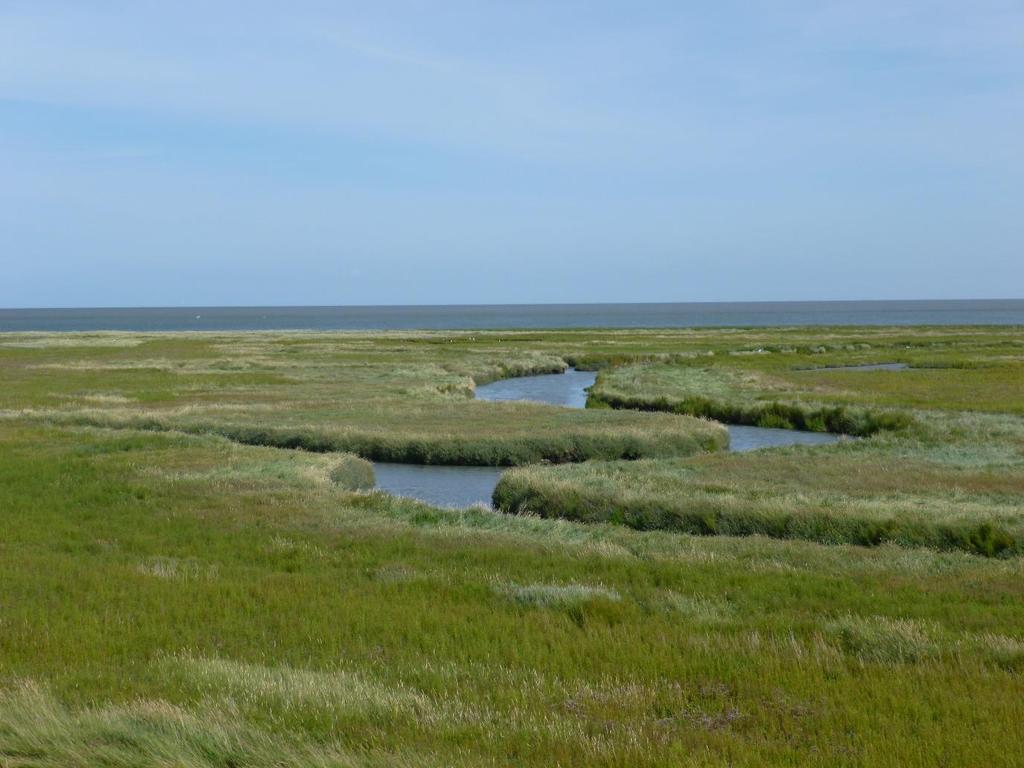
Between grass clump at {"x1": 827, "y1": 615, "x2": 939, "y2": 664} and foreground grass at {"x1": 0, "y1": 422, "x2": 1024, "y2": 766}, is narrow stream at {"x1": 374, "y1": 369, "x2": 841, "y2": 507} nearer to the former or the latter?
foreground grass at {"x1": 0, "y1": 422, "x2": 1024, "y2": 766}

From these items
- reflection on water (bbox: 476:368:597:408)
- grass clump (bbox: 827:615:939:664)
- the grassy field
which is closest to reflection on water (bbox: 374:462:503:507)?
the grassy field

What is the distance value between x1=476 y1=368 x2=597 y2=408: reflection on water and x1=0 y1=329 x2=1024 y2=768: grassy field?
21.0 metres

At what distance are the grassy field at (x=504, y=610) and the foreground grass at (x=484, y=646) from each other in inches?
1.8

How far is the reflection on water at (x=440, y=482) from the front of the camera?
28344 mm

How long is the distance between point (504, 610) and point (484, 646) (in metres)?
1.85

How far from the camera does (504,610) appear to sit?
13188 mm

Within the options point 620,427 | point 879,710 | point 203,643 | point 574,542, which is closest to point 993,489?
point 574,542

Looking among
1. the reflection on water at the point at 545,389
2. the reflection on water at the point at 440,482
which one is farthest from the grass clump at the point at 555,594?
the reflection on water at the point at 545,389

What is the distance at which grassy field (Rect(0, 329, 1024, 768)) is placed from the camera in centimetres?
835

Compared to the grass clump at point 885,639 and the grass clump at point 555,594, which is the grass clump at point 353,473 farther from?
the grass clump at point 885,639

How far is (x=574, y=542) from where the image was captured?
61.1 feet

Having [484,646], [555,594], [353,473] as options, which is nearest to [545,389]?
[353,473]

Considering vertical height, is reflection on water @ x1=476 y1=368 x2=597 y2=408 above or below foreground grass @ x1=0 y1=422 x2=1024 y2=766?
below

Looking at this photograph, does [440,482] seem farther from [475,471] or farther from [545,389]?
[545,389]
